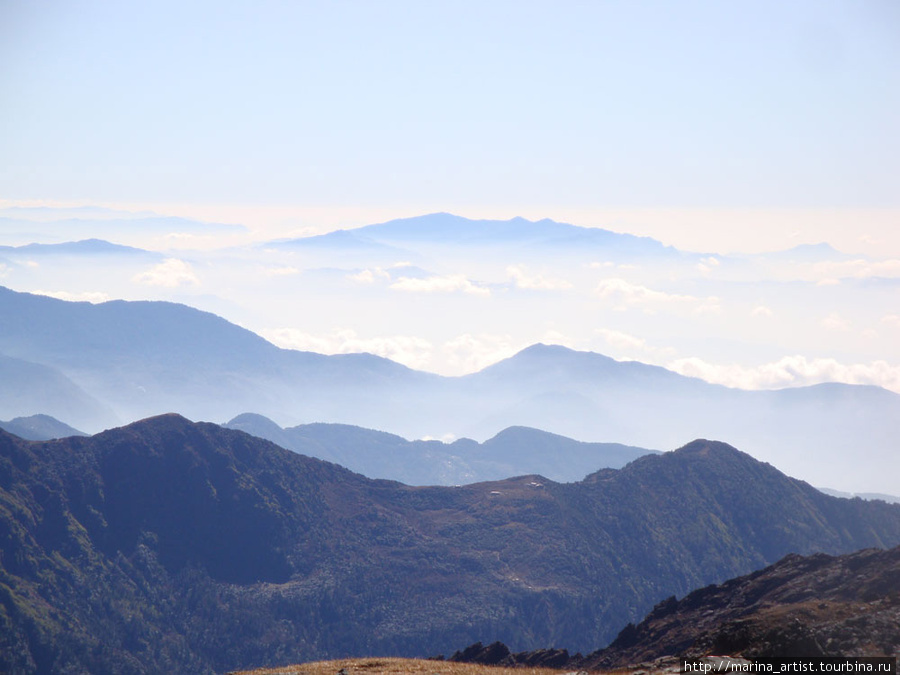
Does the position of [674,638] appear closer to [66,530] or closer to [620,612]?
[620,612]

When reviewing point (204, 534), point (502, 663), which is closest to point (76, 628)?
point (204, 534)

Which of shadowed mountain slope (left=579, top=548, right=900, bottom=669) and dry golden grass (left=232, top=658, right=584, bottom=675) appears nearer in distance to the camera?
dry golden grass (left=232, top=658, right=584, bottom=675)

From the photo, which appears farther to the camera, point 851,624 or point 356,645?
point 356,645

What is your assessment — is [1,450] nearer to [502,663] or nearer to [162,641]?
[162,641]

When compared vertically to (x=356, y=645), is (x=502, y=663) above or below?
above

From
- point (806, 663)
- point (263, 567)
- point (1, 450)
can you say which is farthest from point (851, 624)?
point (1, 450)

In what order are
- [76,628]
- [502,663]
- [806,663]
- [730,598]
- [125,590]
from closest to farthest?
[806,663] → [502,663] → [730,598] → [76,628] → [125,590]

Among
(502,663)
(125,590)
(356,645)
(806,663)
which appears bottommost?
(356,645)

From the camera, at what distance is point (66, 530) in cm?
18362

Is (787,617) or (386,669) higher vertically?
(787,617)

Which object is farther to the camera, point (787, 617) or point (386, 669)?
point (787, 617)

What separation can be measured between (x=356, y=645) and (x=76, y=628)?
5525cm

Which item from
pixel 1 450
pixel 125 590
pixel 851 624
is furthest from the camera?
pixel 1 450

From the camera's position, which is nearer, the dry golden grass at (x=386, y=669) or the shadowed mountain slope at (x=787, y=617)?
the dry golden grass at (x=386, y=669)
